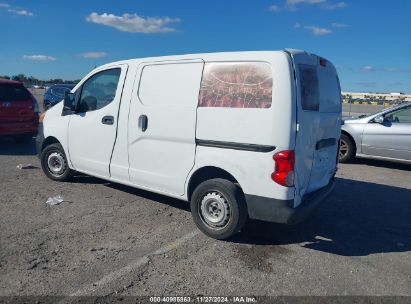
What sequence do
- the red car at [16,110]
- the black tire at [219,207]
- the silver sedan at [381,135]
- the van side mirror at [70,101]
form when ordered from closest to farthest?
the black tire at [219,207] → the van side mirror at [70,101] → the silver sedan at [381,135] → the red car at [16,110]

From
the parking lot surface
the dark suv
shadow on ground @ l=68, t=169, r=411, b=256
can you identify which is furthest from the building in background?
the parking lot surface

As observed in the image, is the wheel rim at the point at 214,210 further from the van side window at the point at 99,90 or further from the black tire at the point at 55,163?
the black tire at the point at 55,163

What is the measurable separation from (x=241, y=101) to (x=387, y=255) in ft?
7.73

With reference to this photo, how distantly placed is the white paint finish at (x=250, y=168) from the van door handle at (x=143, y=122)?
1024 mm

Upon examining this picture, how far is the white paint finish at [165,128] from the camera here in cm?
446

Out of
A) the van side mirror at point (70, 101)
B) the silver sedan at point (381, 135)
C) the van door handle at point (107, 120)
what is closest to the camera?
the van door handle at point (107, 120)

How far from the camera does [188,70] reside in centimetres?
452

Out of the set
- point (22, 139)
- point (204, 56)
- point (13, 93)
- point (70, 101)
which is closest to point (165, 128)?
point (204, 56)

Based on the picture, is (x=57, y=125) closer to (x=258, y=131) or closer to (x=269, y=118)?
(x=258, y=131)

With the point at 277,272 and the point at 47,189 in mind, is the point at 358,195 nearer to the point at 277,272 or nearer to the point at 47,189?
the point at 277,272

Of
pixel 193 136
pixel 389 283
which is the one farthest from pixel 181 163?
pixel 389 283

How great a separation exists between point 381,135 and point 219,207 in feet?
18.9

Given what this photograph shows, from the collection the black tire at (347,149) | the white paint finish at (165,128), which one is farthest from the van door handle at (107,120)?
the black tire at (347,149)

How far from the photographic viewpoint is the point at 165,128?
4.67m
